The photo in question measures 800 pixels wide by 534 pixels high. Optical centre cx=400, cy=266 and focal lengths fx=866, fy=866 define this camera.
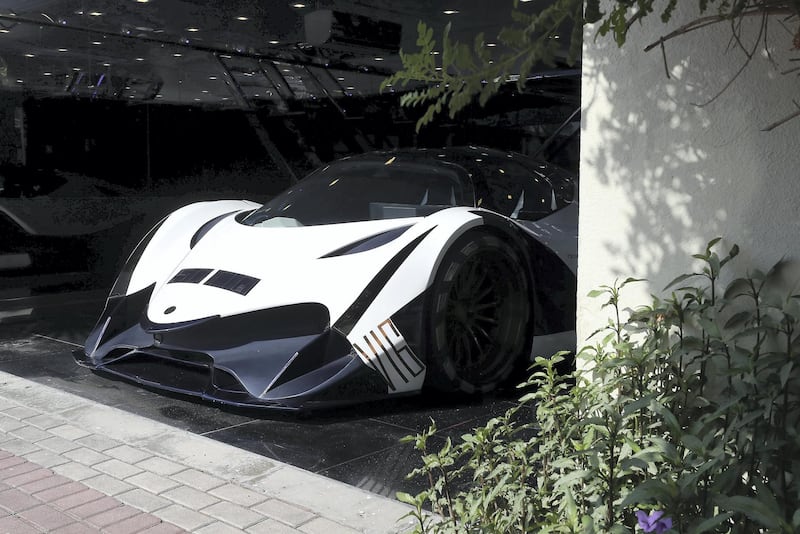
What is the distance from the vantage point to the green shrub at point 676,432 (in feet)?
5.95

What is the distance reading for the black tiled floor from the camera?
12.0 feet

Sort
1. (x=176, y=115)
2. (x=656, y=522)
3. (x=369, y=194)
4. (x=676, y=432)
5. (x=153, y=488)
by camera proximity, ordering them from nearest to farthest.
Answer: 1. (x=656, y=522)
2. (x=676, y=432)
3. (x=153, y=488)
4. (x=369, y=194)
5. (x=176, y=115)

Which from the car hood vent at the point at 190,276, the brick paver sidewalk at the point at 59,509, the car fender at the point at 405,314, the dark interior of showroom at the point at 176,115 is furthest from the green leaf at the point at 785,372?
the dark interior of showroom at the point at 176,115

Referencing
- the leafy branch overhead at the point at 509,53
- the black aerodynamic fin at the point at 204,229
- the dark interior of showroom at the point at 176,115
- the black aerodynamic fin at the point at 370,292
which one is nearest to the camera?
the leafy branch overhead at the point at 509,53

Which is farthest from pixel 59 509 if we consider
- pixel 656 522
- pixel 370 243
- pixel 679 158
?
A: pixel 679 158

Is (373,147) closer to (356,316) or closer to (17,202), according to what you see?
(17,202)

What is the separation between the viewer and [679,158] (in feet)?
8.16

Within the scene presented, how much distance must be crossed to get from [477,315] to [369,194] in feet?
3.82

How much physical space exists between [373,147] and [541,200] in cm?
659

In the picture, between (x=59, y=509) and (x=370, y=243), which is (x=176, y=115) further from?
(x=59, y=509)

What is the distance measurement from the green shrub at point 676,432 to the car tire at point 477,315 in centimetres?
181

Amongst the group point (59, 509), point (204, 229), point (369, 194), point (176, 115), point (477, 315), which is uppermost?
point (176, 115)

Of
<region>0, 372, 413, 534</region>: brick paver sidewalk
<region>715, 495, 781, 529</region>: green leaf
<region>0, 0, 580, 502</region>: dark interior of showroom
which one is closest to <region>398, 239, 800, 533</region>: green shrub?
<region>715, 495, 781, 529</region>: green leaf

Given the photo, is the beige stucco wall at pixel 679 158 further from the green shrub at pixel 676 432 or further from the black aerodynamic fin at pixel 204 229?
the black aerodynamic fin at pixel 204 229
